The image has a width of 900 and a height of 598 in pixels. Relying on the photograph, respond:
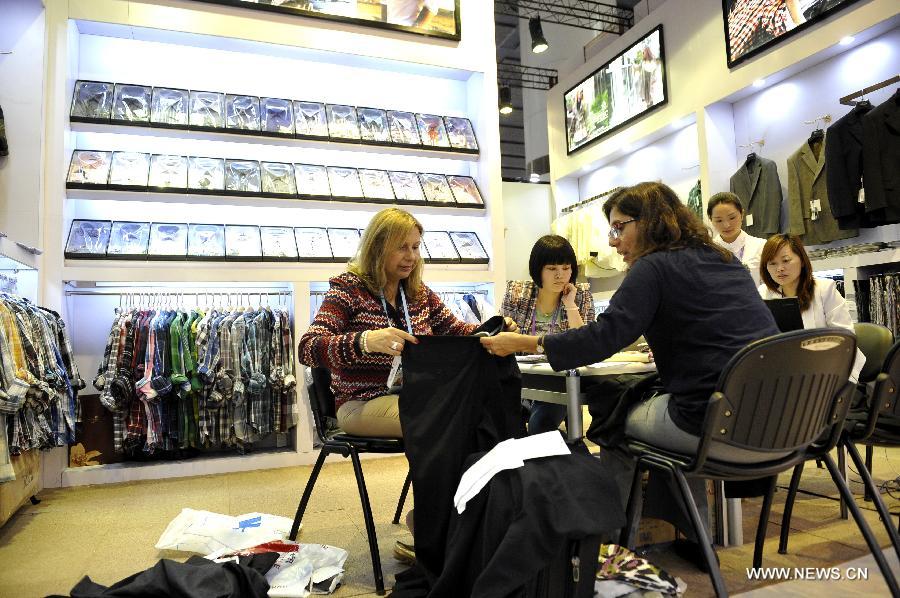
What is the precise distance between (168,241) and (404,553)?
306cm

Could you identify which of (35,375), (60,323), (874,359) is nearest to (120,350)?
(60,323)

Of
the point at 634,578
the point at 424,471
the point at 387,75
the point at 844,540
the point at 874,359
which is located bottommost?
the point at 844,540

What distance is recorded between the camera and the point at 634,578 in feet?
5.11

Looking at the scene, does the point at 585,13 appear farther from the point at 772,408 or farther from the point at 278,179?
the point at 772,408

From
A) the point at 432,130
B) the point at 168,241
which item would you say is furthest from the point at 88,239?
the point at 432,130

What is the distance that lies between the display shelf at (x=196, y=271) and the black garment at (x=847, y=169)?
3.20 metres

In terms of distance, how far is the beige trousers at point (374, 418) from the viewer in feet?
6.99

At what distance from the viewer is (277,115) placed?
15.3 ft

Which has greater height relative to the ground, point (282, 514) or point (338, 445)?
point (338, 445)

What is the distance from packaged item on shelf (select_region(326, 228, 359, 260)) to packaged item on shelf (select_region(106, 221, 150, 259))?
1.06m

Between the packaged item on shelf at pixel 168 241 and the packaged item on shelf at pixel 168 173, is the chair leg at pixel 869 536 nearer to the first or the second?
the packaged item on shelf at pixel 168 241

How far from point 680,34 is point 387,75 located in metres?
3.31

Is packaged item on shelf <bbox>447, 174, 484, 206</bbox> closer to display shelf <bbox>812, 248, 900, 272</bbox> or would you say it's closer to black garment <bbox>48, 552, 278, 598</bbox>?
display shelf <bbox>812, 248, 900, 272</bbox>

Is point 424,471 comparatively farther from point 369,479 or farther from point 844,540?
point 369,479
